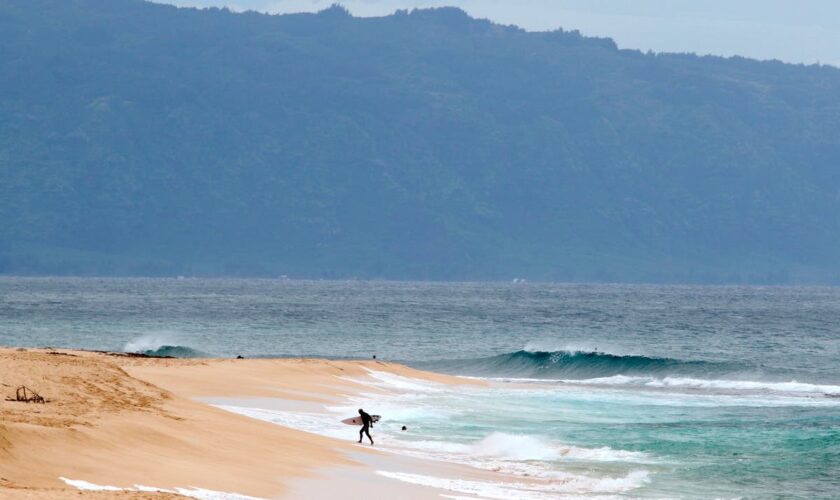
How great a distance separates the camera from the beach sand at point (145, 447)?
20.4m

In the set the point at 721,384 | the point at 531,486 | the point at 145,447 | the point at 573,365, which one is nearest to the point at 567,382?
the point at 721,384

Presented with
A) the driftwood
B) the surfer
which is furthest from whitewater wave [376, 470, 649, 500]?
the driftwood

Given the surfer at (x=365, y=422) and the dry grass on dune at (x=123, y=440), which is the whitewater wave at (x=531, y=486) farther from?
the surfer at (x=365, y=422)

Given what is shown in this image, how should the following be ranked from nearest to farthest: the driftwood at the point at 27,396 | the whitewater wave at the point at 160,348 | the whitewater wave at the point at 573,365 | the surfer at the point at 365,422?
the driftwood at the point at 27,396 < the surfer at the point at 365,422 < the whitewater wave at the point at 573,365 < the whitewater wave at the point at 160,348

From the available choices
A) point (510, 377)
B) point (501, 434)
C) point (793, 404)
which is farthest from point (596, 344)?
point (501, 434)

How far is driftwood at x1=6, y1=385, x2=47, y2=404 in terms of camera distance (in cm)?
2428

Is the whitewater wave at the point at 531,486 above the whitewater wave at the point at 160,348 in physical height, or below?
above

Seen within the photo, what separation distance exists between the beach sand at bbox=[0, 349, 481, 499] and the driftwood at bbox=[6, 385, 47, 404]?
8.9 inches

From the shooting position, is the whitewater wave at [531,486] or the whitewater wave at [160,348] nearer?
the whitewater wave at [531,486]

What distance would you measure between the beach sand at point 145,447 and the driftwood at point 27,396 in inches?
8.9

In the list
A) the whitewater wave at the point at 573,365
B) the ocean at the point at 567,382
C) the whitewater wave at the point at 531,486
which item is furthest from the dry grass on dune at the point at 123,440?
the whitewater wave at the point at 573,365

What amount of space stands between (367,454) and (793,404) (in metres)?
24.4

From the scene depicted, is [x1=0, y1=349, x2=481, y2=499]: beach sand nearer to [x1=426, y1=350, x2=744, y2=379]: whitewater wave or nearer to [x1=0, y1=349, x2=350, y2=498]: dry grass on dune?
[x1=0, y1=349, x2=350, y2=498]: dry grass on dune

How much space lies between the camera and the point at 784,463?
31859mm
